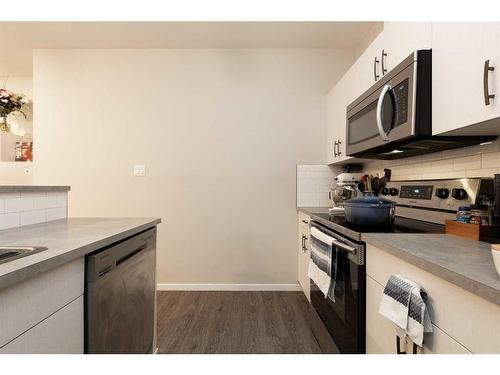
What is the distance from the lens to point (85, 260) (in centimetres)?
102

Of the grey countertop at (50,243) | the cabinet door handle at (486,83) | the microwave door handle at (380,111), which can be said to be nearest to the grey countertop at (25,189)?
the grey countertop at (50,243)

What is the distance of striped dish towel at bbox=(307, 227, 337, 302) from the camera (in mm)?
1651

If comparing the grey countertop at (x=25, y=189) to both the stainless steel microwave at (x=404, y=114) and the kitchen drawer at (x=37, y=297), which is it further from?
the stainless steel microwave at (x=404, y=114)

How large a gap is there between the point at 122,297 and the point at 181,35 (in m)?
2.41

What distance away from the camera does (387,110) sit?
161 cm

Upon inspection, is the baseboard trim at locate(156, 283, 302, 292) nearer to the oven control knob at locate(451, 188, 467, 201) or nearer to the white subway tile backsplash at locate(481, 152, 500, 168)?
the oven control knob at locate(451, 188, 467, 201)

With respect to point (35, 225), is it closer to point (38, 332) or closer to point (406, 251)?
point (38, 332)

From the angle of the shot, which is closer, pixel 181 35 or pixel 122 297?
pixel 122 297

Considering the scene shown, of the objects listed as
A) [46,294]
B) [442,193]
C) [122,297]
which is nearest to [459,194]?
[442,193]

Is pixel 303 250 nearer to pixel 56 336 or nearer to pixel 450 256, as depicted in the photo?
pixel 450 256

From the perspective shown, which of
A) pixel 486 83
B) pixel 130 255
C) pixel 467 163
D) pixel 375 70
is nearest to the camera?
pixel 486 83
